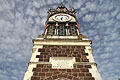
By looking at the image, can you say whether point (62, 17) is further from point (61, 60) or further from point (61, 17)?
point (61, 60)

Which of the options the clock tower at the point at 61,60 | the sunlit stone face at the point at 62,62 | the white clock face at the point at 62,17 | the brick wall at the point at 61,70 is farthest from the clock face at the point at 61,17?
the sunlit stone face at the point at 62,62

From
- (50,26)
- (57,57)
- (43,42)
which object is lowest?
(57,57)

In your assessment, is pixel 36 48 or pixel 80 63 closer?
pixel 80 63

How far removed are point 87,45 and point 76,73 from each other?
2.36 metres

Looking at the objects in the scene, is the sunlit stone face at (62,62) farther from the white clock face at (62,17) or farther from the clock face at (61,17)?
the white clock face at (62,17)

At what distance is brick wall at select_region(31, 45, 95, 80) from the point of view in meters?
5.60

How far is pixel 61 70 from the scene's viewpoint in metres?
5.86

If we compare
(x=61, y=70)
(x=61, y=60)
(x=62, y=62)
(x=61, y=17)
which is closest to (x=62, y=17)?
(x=61, y=17)

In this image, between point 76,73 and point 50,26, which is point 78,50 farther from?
point 50,26

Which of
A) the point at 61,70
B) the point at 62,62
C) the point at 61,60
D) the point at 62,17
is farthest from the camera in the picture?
the point at 62,17

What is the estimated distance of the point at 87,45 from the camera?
746cm

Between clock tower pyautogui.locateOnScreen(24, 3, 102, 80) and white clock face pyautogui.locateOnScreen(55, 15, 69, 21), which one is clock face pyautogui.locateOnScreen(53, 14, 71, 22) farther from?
clock tower pyautogui.locateOnScreen(24, 3, 102, 80)

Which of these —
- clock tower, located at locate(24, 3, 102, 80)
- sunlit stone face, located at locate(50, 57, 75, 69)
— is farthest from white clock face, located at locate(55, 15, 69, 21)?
sunlit stone face, located at locate(50, 57, 75, 69)

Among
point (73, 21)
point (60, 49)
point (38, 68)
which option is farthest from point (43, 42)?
point (73, 21)
